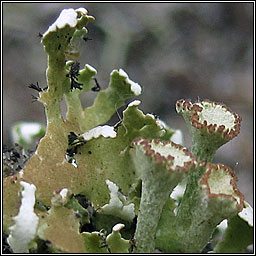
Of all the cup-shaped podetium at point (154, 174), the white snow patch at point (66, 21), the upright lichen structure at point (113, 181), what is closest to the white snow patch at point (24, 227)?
the upright lichen structure at point (113, 181)

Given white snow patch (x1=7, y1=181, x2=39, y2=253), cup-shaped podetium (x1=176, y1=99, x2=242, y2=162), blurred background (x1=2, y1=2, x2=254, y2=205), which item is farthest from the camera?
blurred background (x1=2, y1=2, x2=254, y2=205)

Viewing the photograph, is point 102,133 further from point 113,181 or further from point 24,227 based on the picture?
point 24,227

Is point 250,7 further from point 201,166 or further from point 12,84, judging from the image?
point 201,166

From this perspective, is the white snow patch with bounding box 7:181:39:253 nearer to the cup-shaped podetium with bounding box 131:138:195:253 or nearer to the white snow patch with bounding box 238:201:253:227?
the cup-shaped podetium with bounding box 131:138:195:253

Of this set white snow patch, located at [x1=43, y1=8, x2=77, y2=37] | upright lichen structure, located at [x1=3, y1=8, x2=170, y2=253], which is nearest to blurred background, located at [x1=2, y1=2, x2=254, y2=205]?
upright lichen structure, located at [x1=3, y1=8, x2=170, y2=253]

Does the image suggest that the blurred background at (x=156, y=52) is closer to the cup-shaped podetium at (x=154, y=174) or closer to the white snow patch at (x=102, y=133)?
the white snow patch at (x=102, y=133)

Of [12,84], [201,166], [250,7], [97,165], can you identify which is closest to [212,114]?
[201,166]

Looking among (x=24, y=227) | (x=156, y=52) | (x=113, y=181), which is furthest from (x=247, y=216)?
(x=156, y=52)
